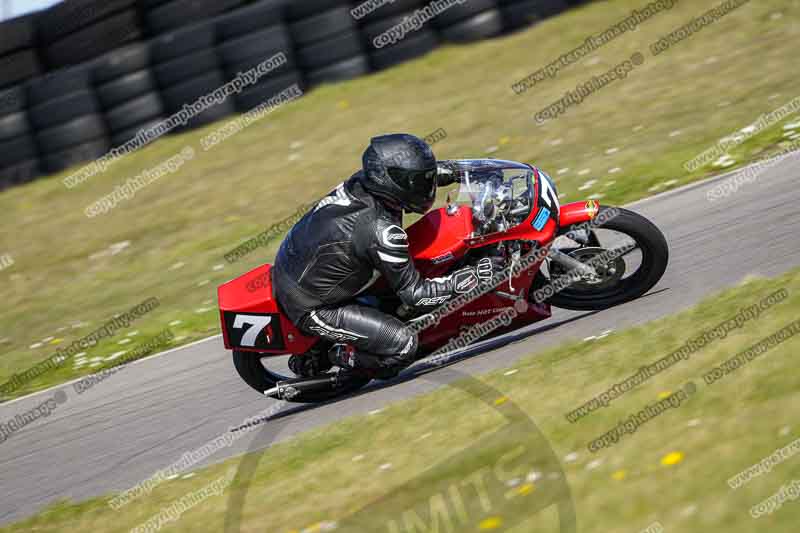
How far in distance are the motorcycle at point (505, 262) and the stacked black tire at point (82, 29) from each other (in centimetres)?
916

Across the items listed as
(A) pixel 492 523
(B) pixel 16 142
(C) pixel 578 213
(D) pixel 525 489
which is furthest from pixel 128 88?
(A) pixel 492 523

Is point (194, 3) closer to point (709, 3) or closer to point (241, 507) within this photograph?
point (709, 3)

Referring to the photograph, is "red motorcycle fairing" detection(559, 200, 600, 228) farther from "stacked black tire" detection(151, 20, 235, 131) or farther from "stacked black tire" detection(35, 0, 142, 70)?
"stacked black tire" detection(35, 0, 142, 70)

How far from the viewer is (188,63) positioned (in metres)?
13.7

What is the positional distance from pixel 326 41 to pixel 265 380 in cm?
807

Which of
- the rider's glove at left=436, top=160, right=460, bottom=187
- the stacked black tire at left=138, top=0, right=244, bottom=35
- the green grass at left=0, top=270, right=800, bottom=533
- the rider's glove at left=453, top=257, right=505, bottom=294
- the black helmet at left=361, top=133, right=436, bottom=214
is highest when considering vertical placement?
the stacked black tire at left=138, top=0, right=244, bottom=35

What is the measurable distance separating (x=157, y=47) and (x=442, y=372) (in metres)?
9.00

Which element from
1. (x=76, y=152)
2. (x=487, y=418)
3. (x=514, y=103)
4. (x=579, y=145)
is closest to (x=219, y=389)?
(x=487, y=418)

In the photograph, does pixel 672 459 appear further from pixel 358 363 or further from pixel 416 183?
pixel 358 363

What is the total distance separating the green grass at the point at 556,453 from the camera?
4051 mm

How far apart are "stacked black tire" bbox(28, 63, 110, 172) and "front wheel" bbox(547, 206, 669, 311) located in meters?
9.43

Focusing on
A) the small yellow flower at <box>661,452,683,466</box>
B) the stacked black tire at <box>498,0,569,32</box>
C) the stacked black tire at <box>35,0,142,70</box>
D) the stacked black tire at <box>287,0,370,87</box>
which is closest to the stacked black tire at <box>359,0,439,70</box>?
the stacked black tire at <box>287,0,370,87</box>

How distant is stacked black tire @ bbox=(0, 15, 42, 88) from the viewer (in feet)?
47.5

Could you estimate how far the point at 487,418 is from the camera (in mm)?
5562
